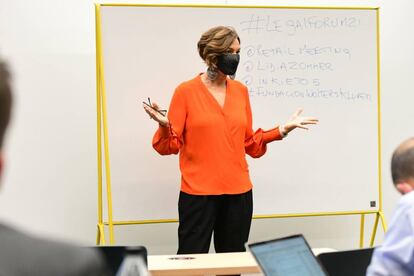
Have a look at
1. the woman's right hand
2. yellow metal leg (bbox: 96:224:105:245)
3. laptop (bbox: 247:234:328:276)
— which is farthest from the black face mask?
laptop (bbox: 247:234:328:276)

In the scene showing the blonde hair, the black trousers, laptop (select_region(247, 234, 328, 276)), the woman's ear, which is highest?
the blonde hair

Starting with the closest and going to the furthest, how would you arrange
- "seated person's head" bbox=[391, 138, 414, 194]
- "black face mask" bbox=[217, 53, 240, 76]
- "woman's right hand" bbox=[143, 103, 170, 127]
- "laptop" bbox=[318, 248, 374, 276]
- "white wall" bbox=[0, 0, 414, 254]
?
"seated person's head" bbox=[391, 138, 414, 194] < "laptop" bbox=[318, 248, 374, 276] < "woman's right hand" bbox=[143, 103, 170, 127] < "black face mask" bbox=[217, 53, 240, 76] < "white wall" bbox=[0, 0, 414, 254]

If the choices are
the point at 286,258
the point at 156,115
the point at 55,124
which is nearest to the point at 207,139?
the point at 156,115

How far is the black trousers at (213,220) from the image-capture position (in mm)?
3371

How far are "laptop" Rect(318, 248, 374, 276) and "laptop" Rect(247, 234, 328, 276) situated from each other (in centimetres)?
13

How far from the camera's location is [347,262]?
207cm

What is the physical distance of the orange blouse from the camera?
10.9 feet

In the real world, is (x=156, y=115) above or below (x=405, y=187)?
above

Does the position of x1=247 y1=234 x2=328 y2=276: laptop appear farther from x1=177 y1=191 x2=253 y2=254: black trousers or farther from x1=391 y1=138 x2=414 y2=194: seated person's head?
x1=177 y1=191 x2=253 y2=254: black trousers

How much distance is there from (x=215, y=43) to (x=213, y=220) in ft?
2.99

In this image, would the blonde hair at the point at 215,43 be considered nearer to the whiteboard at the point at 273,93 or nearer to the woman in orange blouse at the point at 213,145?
the woman in orange blouse at the point at 213,145

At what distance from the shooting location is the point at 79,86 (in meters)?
4.10

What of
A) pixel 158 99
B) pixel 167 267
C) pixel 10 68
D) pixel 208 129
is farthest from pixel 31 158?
pixel 10 68

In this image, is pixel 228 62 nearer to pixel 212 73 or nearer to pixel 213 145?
pixel 212 73
